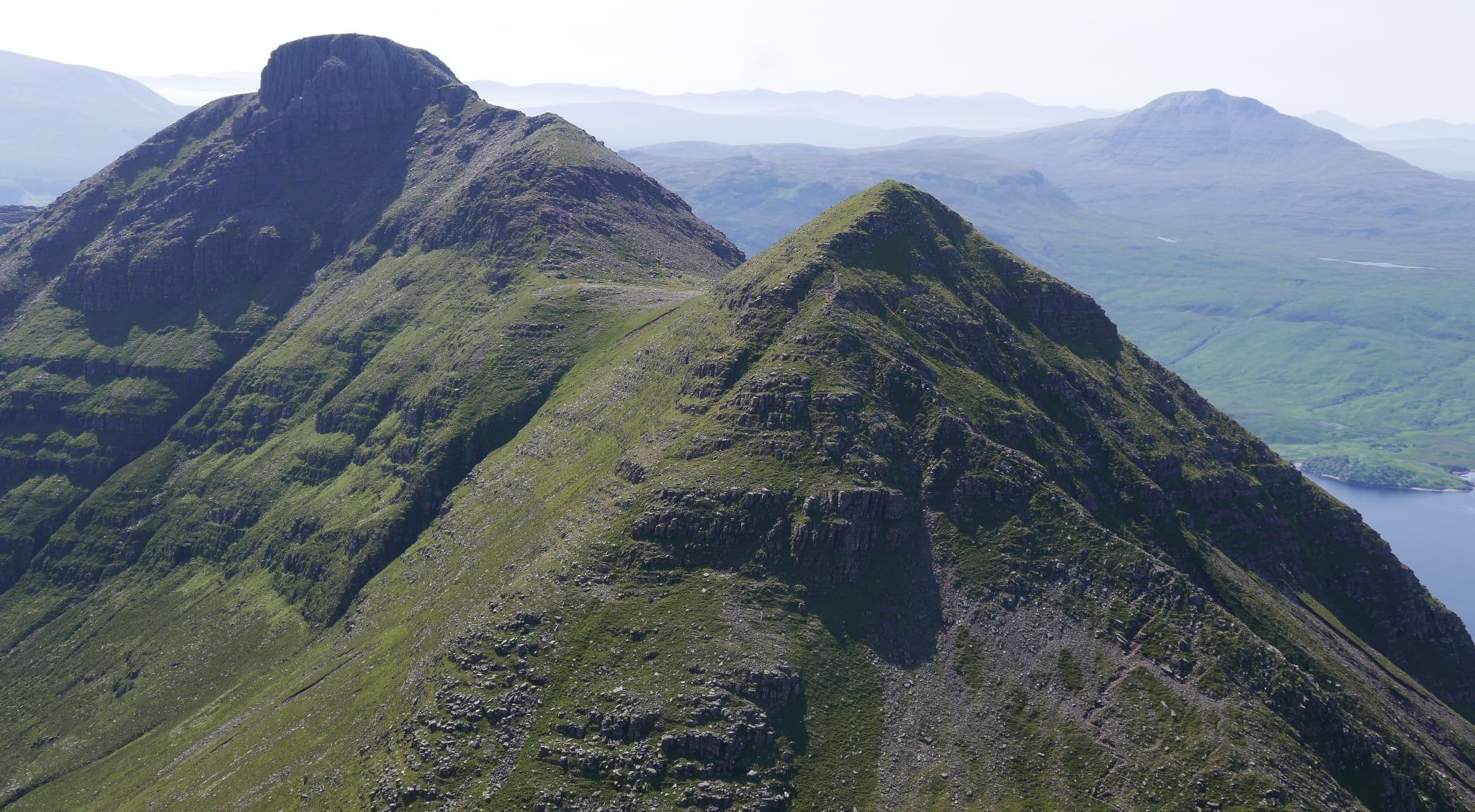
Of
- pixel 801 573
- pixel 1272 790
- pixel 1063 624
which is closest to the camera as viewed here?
pixel 1272 790

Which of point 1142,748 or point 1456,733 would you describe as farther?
point 1456,733

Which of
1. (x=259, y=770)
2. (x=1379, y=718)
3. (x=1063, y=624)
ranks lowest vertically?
(x=259, y=770)

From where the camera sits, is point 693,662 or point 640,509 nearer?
point 693,662

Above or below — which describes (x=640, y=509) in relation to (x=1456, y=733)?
above

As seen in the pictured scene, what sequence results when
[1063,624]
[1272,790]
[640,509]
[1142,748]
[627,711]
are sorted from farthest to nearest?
1. [640,509]
2. [1063,624]
3. [627,711]
4. [1142,748]
5. [1272,790]

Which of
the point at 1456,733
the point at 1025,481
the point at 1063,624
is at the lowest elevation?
the point at 1456,733

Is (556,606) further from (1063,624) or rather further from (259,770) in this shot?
(1063,624)

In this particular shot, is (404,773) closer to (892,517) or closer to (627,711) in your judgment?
(627,711)

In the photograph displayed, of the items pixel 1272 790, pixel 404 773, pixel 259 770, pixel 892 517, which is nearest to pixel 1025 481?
pixel 892 517

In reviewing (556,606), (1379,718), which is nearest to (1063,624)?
(1379,718)

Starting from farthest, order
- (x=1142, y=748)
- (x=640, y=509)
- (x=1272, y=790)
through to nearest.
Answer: (x=640, y=509)
(x=1142, y=748)
(x=1272, y=790)
